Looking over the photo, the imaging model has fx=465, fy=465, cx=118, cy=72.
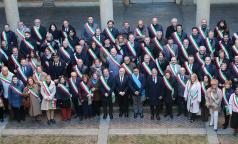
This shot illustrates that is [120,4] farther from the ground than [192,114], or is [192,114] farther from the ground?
[120,4]

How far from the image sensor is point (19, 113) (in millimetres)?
15461

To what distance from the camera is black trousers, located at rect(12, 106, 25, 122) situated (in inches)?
604

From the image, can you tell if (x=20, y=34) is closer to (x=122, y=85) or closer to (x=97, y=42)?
(x=97, y=42)

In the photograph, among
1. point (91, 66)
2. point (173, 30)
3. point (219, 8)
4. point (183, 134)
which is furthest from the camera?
point (219, 8)

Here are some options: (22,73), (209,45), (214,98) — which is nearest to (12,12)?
(22,73)

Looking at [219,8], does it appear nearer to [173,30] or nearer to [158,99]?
[173,30]

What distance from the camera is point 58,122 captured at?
1554 cm

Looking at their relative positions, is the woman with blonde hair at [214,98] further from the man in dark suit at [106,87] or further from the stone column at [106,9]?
the stone column at [106,9]

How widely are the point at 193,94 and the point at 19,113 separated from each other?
575cm

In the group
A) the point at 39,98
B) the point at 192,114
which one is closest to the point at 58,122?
the point at 39,98

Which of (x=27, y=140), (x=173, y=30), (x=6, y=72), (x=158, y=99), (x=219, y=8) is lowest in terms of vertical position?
(x=27, y=140)

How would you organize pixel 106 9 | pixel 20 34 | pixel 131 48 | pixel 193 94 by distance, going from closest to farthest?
pixel 193 94, pixel 131 48, pixel 20 34, pixel 106 9

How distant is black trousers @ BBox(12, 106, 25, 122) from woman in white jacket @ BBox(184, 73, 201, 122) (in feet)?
17.7

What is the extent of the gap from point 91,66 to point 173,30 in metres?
3.42
